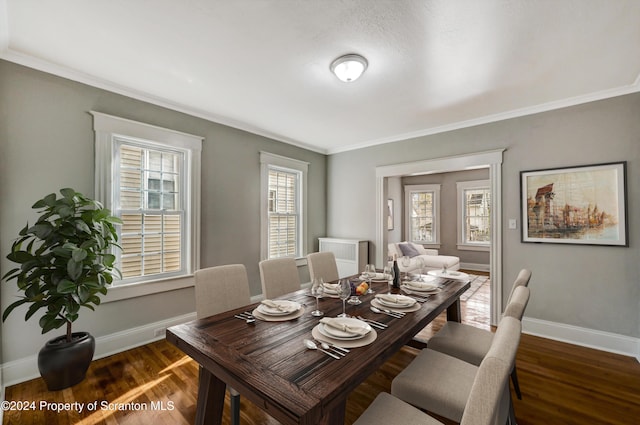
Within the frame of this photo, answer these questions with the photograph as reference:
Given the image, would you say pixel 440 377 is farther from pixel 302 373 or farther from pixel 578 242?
pixel 578 242

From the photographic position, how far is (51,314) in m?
2.02

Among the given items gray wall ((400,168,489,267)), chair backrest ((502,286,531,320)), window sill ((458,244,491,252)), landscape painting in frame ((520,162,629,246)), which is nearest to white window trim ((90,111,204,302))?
Result: chair backrest ((502,286,531,320))

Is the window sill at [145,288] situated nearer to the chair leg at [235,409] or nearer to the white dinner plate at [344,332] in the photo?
the chair leg at [235,409]

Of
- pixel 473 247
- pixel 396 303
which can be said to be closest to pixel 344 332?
pixel 396 303

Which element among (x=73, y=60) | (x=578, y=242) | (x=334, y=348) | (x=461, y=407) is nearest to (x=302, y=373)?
(x=334, y=348)

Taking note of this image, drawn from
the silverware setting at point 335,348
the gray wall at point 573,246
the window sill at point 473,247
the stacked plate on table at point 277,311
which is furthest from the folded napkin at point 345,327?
the window sill at point 473,247

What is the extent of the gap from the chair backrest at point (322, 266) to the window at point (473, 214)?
211 inches

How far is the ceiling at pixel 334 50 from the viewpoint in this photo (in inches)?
67.1

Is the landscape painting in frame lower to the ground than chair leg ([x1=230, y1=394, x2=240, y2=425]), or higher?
higher

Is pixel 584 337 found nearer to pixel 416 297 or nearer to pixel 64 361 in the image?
pixel 416 297

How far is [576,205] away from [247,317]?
3.54 m

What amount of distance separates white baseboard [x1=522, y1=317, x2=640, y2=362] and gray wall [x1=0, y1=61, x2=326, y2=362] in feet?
12.4

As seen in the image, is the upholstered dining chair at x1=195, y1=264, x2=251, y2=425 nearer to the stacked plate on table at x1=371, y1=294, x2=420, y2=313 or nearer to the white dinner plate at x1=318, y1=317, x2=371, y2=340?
the white dinner plate at x1=318, y1=317, x2=371, y2=340

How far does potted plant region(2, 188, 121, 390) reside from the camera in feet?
6.48
